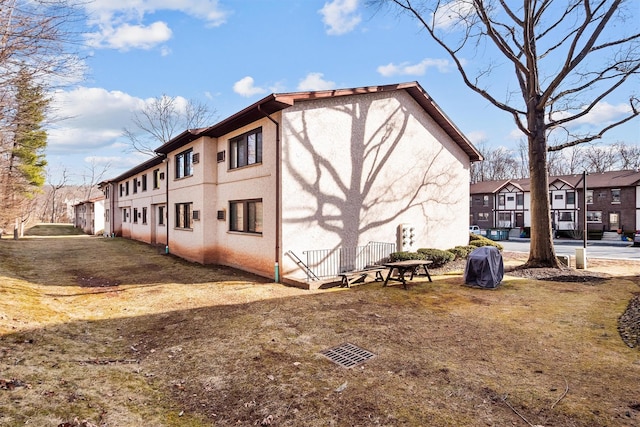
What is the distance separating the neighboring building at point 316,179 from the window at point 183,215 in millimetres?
52

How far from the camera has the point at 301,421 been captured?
12.6 ft

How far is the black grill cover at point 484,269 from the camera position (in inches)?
431

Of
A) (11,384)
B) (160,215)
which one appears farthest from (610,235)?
(11,384)

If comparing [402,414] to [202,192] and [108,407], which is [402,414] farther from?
[202,192]

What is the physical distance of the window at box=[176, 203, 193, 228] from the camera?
57.0 ft

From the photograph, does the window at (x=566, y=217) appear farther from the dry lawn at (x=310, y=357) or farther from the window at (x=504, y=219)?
the dry lawn at (x=310, y=357)

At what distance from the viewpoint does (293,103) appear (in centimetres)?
1125

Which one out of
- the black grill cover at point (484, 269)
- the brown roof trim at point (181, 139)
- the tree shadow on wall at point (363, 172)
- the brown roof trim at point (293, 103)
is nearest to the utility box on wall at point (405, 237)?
the tree shadow on wall at point (363, 172)

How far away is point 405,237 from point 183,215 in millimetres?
11259

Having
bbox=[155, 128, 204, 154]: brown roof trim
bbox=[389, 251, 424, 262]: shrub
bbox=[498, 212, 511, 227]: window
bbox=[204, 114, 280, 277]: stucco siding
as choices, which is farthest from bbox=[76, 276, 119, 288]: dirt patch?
bbox=[498, 212, 511, 227]: window

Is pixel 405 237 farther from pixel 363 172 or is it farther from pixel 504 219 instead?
pixel 504 219

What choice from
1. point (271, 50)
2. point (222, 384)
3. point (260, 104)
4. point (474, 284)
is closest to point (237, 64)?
point (271, 50)

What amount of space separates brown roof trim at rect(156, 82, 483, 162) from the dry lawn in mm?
5904

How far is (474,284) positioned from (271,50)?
36.1ft
